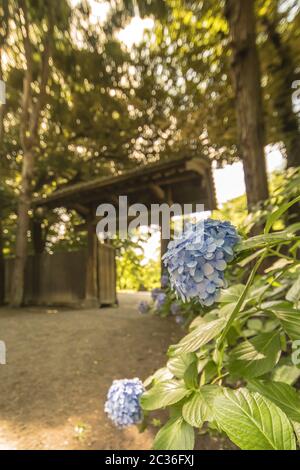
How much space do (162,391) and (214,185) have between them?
601 centimetres

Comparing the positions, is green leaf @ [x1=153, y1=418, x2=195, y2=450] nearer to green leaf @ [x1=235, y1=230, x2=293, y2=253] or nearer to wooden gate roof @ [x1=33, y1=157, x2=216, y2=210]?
green leaf @ [x1=235, y1=230, x2=293, y2=253]

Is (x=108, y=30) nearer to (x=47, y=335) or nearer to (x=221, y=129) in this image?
(x=221, y=129)

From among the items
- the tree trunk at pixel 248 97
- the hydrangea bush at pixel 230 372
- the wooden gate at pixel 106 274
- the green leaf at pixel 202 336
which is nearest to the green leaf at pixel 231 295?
the hydrangea bush at pixel 230 372

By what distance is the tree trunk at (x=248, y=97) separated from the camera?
10.9 feet

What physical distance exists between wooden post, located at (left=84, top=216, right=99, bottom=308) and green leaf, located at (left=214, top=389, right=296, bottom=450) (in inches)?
298

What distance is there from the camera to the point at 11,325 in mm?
4570

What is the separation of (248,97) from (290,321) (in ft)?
10.9

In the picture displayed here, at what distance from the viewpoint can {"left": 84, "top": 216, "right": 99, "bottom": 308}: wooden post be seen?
7887 millimetres

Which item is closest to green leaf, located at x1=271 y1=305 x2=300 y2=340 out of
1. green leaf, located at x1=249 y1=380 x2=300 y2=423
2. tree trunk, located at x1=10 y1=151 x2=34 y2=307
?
green leaf, located at x1=249 y1=380 x2=300 y2=423

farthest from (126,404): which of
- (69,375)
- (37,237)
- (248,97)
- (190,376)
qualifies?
(37,237)

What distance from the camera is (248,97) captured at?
3479 millimetres

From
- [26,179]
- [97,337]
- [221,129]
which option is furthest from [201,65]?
[97,337]

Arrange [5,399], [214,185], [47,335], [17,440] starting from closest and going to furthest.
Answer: [17,440] → [5,399] → [47,335] → [214,185]

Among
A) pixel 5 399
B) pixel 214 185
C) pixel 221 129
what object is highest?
pixel 221 129
